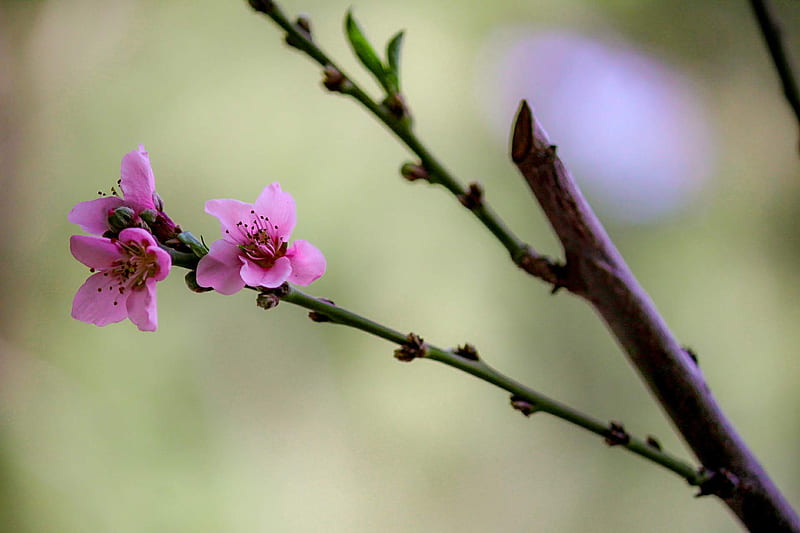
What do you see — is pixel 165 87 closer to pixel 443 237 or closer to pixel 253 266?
pixel 443 237

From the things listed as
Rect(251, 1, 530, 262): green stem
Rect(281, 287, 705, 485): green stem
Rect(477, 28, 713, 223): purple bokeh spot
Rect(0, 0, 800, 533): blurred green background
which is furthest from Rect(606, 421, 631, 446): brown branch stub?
Rect(477, 28, 713, 223): purple bokeh spot

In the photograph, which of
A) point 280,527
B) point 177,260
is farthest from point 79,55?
point 177,260

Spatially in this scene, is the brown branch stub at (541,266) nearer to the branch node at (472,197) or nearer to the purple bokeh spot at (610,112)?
the branch node at (472,197)

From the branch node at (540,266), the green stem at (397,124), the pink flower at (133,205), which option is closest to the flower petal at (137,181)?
the pink flower at (133,205)

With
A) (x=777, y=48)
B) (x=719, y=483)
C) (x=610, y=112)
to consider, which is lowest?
(x=719, y=483)

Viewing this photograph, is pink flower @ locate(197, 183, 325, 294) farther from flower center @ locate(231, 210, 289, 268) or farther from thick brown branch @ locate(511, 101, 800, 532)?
thick brown branch @ locate(511, 101, 800, 532)

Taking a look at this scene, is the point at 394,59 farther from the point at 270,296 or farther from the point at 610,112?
the point at 610,112

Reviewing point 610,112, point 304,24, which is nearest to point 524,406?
point 304,24
